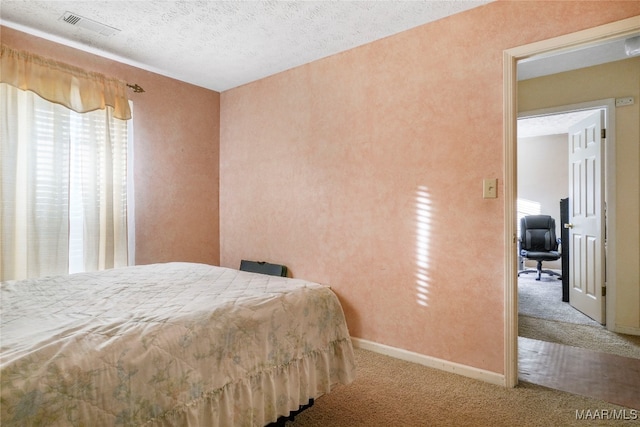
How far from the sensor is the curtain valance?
2459 millimetres

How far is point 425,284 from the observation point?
8.45 ft

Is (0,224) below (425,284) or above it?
above

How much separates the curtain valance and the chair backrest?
5850mm

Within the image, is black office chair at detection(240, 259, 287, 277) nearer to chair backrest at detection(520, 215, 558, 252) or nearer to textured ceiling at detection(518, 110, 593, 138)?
textured ceiling at detection(518, 110, 593, 138)

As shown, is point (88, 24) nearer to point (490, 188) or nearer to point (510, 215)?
point (490, 188)

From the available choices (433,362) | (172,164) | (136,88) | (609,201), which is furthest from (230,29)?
(609,201)

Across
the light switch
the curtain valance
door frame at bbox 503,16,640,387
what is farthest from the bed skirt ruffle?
the curtain valance

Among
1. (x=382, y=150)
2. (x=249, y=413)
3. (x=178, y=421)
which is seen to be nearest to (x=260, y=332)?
(x=249, y=413)

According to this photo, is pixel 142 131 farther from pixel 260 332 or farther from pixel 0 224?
pixel 260 332

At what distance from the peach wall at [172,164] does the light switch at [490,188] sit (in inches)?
113

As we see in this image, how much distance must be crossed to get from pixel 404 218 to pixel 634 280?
7.80 ft

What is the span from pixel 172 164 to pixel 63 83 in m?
1.13

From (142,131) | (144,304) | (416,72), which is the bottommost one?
(144,304)

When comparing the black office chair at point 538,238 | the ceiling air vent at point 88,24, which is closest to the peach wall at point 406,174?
the ceiling air vent at point 88,24
